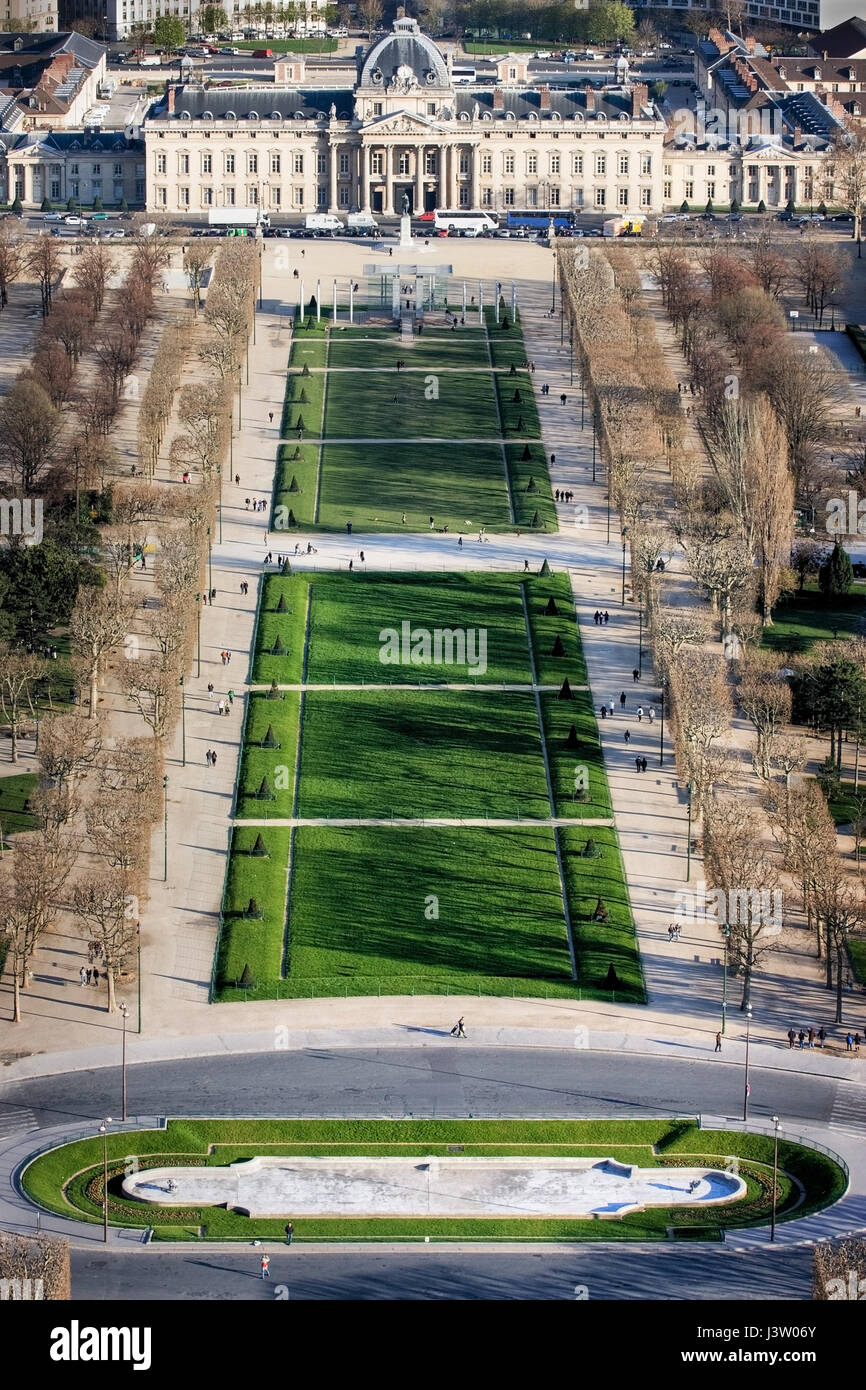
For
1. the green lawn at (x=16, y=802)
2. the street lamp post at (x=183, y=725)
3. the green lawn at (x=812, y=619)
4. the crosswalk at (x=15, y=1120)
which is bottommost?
the crosswalk at (x=15, y=1120)

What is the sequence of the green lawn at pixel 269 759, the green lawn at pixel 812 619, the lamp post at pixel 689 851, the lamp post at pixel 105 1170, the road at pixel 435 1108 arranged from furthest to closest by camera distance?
the green lawn at pixel 812 619, the green lawn at pixel 269 759, the lamp post at pixel 689 851, the lamp post at pixel 105 1170, the road at pixel 435 1108

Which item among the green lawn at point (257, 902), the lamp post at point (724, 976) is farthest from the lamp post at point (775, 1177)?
the green lawn at point (257, 902)

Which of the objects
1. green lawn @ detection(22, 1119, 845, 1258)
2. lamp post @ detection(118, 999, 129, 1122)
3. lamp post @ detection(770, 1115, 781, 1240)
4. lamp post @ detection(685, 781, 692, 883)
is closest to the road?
lamp post @ detection(118, 999, 129, 1122)

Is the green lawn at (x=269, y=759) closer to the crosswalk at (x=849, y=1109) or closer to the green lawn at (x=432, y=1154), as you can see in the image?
the green lawn at (x=432, y=1154)

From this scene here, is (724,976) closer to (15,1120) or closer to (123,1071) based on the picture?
(123,1071)

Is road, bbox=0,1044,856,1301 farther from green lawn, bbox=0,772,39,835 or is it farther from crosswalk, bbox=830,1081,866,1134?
green lawn, bbox=0,772,39,835

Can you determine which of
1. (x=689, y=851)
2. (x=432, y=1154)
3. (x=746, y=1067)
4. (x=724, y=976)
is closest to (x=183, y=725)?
(x=689, y=851)
